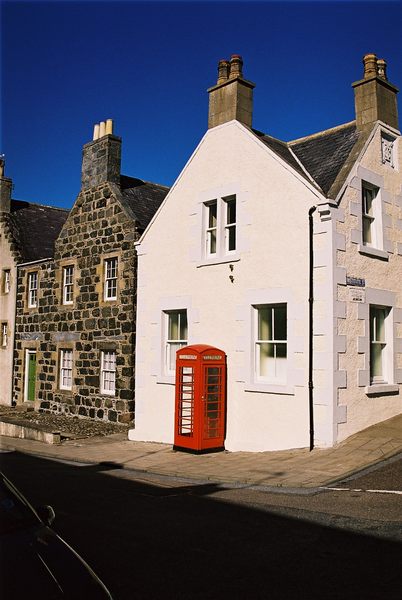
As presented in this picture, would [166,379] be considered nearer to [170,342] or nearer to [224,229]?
[170,342]

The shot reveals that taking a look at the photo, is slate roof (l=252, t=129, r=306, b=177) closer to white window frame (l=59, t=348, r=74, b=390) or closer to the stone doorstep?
the stone doorstep

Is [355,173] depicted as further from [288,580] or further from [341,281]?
[288,580]

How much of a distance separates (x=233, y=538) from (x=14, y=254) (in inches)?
850

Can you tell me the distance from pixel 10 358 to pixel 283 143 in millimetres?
15565

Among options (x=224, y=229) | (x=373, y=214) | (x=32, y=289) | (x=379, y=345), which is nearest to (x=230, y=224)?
(x=224, y=229)

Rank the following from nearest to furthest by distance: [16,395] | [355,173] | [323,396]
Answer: [323,396]
[355,173]
[16,395]

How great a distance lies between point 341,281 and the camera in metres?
12.5

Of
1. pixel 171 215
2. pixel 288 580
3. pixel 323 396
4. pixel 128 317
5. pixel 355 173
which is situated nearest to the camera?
pixel 288 580

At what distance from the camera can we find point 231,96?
15.2 meters

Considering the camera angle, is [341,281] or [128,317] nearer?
[341,281]

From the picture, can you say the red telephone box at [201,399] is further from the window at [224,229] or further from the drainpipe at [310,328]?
the window at [224,229]

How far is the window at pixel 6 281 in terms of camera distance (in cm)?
2623

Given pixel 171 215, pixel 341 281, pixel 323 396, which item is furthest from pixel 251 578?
pixel 171 215

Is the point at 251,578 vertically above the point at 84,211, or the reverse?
the point at 84,211
